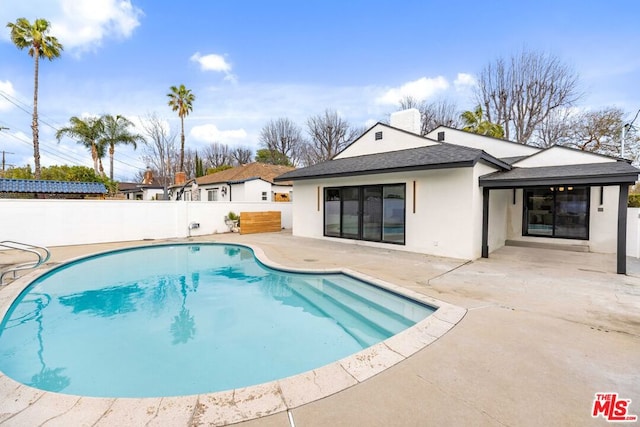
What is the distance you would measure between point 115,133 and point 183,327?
28877 mm

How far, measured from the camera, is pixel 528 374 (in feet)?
8.91

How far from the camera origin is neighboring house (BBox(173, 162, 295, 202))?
19.4 meters

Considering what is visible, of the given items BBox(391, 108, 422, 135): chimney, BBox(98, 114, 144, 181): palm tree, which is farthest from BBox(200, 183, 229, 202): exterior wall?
BBox(391, 108, 422, 135): chimney

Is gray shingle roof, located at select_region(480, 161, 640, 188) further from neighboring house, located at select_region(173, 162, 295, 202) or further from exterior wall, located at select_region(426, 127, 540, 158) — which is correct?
neighboring house, located at select_region(173, 162, 295, 202)

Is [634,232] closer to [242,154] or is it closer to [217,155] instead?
[242,154]

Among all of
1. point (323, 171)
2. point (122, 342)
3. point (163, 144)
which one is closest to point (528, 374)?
point (122, 342)

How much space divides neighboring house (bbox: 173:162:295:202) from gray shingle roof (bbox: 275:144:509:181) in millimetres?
7694

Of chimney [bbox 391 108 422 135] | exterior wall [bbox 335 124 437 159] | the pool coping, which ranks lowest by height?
the pool coping

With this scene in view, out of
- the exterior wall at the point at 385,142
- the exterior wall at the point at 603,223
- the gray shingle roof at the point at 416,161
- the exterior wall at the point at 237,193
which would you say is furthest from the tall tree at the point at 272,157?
the exterior wall at the point at 603,223

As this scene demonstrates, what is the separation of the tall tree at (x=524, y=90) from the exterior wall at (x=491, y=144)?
11579 millimetres

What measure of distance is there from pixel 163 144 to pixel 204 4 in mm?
24206

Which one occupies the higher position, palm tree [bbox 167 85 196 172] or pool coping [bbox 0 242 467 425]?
palm tree [bbox 167 85 196 172]

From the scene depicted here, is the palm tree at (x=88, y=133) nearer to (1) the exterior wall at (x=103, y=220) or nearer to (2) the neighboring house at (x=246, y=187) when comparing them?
(2) the neighboring house at (x=246, y=187)

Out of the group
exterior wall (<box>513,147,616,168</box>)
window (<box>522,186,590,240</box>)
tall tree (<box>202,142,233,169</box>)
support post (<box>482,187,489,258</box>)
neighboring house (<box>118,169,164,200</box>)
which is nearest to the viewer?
support post (<box>482,187,489,258</box>)
